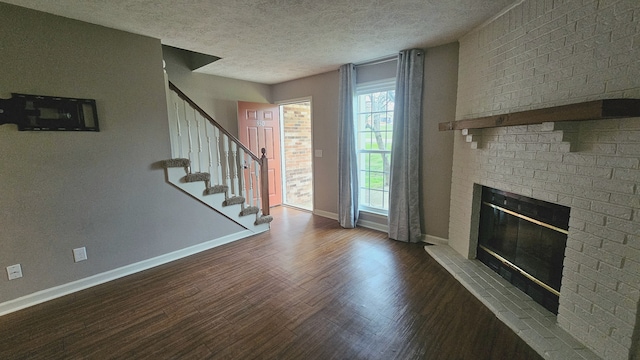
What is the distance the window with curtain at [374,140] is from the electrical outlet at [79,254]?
11.3 ft

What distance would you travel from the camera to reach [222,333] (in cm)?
190

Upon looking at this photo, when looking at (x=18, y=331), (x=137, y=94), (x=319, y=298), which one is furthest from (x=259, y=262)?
(x=137, y=94)

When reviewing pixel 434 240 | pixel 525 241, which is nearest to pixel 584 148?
pixel 525 241

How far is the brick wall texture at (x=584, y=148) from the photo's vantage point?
1439 mm

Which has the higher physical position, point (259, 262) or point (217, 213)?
point (217, 213)

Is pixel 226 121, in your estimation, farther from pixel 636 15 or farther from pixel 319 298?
pixel 636 15

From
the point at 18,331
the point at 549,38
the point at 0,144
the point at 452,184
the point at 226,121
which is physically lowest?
the point at 18,331

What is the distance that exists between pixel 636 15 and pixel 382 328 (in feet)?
7.88

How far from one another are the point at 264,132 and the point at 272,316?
3.68 meters

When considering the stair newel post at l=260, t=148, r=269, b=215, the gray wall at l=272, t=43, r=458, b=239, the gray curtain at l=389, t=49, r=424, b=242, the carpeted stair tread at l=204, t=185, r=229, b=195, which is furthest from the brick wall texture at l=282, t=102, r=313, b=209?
the gray curtain at l=389, t=49, r=424, b=242

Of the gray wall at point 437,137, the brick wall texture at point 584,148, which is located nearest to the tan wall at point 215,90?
the gray wall at point 437,137

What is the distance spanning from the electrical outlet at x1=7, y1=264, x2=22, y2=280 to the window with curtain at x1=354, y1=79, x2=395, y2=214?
12.6ft

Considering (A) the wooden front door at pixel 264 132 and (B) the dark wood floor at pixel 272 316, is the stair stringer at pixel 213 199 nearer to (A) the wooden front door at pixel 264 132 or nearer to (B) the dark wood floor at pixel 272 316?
(B) the dark wood floor at pixel 272 316

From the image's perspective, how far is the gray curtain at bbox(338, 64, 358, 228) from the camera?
151 inches
